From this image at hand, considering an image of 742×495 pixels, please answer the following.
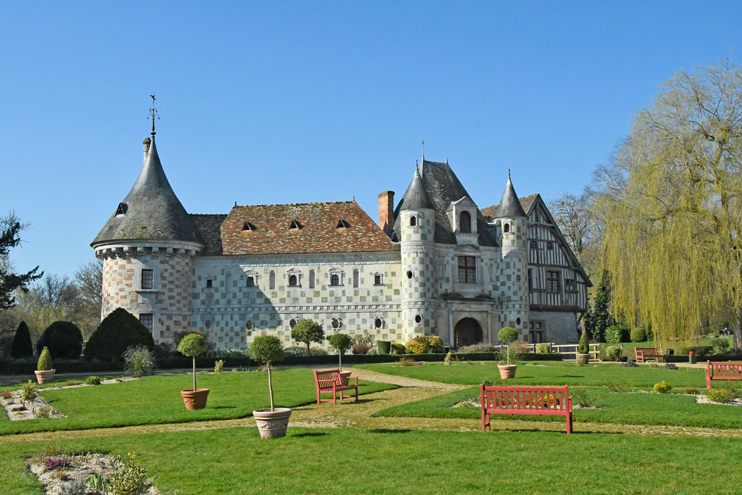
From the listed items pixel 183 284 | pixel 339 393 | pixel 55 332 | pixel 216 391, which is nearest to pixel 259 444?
pixel 339 393

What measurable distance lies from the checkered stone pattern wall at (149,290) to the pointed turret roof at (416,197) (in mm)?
13133

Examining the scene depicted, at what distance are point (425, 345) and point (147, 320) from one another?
50.2 ft

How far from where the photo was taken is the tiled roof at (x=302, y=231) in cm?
4075

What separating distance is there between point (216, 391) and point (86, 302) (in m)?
41.3

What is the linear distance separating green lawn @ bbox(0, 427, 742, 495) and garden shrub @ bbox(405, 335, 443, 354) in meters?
24.3

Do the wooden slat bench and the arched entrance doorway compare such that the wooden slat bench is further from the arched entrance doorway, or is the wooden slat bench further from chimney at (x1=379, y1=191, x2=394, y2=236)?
chimney at (x1=379, y1=191, x2=394, y2=236)

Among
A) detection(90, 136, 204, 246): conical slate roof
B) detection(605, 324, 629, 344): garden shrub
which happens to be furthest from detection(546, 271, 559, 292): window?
detection(90, 136, 204, 246): conical slate roof

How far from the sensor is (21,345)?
35.2 metres

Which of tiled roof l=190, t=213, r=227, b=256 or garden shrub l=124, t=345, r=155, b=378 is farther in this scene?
tiled roof l=190, t=213, r=227, b=256

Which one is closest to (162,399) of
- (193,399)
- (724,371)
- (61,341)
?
(193,399)

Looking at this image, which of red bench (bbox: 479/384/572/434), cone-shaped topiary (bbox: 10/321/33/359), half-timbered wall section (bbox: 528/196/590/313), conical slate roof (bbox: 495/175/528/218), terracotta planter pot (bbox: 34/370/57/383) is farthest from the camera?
half-timbered wall section (bbox: 528/196/590/313)

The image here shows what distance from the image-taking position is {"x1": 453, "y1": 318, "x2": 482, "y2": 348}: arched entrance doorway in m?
42.2

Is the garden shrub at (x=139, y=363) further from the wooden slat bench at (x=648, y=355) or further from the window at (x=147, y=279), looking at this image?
the wooden slat bench at (x=648, y=355)

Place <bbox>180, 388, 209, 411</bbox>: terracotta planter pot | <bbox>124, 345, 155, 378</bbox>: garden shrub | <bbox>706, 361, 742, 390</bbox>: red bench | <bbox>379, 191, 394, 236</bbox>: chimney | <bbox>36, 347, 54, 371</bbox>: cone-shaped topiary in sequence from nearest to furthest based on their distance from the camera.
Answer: <bbox>180, 388, 209, 411</bbox>: terracotta planter pot < <bbox>706, 361, 742, 390</bbox>: red bench < <bbox>36, 347, 54, 371</bbox>: cone-shaped topiary < <bbox>124, 345, 155, 378</bbox>: garden shrub < <bbox>379, 191, 394, 236</bbox>: chimney
